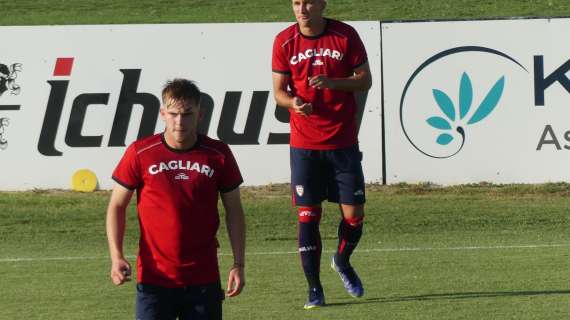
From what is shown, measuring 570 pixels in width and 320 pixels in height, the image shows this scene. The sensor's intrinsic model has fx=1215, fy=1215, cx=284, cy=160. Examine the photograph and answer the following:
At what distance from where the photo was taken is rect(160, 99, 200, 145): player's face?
5.66 meters

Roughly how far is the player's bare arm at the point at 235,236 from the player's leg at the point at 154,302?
29cm

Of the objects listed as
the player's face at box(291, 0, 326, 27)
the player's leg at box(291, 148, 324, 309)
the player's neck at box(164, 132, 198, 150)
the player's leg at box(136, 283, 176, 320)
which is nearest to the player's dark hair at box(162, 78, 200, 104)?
the player's neck at box(164, 132, 198, 150)

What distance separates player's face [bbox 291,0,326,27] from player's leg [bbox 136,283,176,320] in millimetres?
3269

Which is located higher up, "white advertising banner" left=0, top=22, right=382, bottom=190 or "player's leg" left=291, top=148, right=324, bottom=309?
"white advertising banner" left=0, top=22, right=382, bottom=190

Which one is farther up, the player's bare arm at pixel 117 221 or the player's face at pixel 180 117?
the player's face at pixel 180 117

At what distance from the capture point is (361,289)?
9.02 m

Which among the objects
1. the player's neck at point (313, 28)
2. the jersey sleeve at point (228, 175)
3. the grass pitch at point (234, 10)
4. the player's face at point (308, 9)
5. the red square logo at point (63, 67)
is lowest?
the jersey sleeve at point (228, 175)

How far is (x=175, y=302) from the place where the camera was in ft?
19.0

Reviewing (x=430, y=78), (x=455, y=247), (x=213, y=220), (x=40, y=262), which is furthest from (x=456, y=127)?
(x=213, y=220)

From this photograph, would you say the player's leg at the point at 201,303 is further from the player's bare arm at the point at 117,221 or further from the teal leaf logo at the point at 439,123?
the teal leaf logo at the point at 439,123

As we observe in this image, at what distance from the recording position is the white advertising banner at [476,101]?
48.9 feet

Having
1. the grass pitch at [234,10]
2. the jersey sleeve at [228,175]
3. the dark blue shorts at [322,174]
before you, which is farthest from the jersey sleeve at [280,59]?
the grass pitch at [234,10]

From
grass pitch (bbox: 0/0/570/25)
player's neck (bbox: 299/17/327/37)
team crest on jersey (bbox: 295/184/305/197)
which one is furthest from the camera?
grass pitch (bbox: 0/0/570/25)

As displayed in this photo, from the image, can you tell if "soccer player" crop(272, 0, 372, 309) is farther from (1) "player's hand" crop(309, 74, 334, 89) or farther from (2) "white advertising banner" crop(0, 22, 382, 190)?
(2) "white advertising banner" crop(0, 22, 382, 190)
